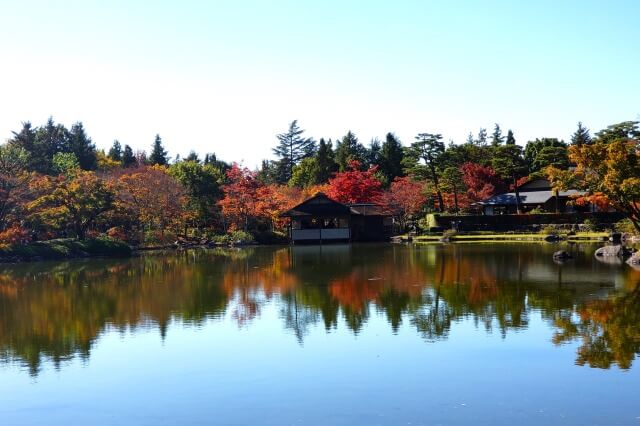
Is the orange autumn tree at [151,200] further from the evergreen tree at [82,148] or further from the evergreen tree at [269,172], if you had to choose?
the evergreen tree at [269,172]

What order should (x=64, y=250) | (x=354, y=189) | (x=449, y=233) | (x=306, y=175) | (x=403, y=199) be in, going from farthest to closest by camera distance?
(x=306, y=175) → (x=354, y=189) → (x=403, y=199) → (x=449, y=233) → (x=64, y=250)

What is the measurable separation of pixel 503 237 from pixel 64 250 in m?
28.8

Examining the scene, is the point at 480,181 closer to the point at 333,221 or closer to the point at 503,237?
the point at 503,237

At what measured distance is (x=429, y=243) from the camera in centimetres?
4559

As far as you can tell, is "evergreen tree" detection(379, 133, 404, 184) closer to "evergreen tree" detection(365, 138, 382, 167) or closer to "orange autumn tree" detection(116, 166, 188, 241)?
"evergreen tree" detection(365, 138, 382, 167)

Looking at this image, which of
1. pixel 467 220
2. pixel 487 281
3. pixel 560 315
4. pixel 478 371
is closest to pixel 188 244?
pixel 467 220

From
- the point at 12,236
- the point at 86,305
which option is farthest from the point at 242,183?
the point at 86,305

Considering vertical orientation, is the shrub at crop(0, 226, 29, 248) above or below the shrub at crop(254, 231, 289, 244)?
above

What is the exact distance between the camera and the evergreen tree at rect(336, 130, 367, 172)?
68875 mm

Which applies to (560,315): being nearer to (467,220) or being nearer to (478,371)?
(478,371)

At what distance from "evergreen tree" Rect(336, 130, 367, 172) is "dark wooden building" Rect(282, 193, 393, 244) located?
56.6 feet

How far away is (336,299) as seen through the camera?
60.1ft

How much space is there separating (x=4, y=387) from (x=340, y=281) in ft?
44.1

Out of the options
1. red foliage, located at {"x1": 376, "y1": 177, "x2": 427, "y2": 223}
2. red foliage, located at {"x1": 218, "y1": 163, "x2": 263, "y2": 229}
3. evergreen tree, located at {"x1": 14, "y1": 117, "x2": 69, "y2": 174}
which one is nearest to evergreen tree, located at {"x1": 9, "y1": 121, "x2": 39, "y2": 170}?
evergreen tree, located at {"x1": 14, "y1": 117, "x2": 69, "y2": 174}
